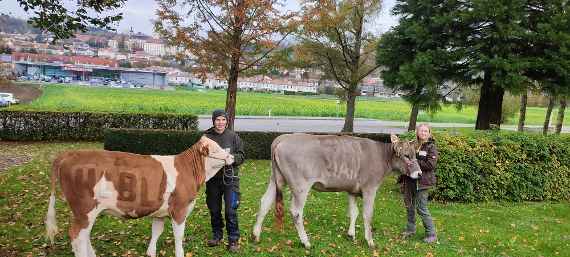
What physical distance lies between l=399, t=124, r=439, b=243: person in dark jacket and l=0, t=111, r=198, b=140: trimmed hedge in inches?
588

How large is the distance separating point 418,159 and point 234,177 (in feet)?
11.0

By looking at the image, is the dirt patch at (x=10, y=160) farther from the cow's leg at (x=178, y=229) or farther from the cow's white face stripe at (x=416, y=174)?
the cow's white face stripe at (x=416, y=174)

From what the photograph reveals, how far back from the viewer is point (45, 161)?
1527 centimetres

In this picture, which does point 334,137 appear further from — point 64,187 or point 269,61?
point 269,61

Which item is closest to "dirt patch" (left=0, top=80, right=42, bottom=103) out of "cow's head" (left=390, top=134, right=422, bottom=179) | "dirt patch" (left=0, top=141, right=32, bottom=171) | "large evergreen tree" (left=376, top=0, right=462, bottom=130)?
"dirt patch" (left=0, top=141, right=32, bottom=171)

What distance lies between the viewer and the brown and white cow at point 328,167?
25.4 feet

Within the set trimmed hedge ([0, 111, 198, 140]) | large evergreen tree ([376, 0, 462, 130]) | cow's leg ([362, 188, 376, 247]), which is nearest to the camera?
cow's leg ([362, 188, 376, 247])

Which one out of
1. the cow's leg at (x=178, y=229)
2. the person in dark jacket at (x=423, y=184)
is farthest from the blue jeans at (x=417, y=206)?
the cow's leg at (x=178, y=229)

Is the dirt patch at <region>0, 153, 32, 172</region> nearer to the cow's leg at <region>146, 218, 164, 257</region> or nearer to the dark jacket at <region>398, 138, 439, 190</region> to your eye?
the cow's leg at <region>146, 218, 164, 257</region>

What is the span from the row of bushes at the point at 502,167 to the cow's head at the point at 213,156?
7.23 metres

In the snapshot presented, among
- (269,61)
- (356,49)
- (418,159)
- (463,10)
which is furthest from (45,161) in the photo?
(356,49)

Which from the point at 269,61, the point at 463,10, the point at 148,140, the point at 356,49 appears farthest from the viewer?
the point at 356,49

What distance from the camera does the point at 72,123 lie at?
70.0ft

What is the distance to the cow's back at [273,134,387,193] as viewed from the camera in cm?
774
